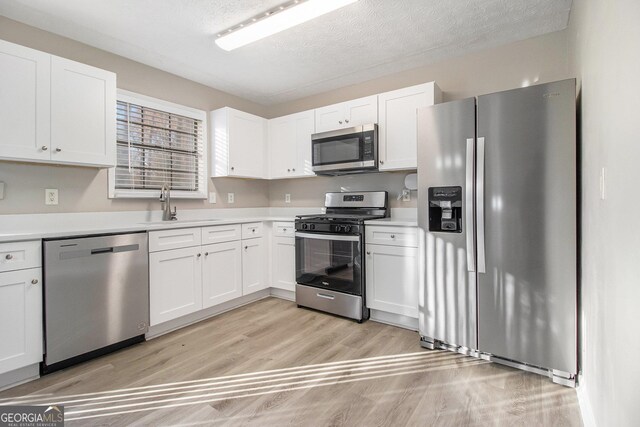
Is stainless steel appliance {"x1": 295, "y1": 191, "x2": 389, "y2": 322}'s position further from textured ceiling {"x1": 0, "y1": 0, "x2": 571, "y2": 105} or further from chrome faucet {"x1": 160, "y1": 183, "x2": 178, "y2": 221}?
textured ceiling {"x1": 0, "y1": 0, "x2": 571, "y2": 105}

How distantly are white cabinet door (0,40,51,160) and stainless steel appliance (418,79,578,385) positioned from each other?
2.67 metres

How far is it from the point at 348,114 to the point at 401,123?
0.60 metres

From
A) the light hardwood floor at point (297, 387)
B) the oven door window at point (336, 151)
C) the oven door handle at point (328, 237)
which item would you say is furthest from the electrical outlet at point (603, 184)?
the oven door window at point (336, 151)

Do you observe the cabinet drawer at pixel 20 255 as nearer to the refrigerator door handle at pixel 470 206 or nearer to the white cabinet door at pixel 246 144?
the white cabinet door at pixel 246 144

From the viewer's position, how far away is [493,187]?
2.06 meters

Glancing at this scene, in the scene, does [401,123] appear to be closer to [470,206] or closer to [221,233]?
[470,206]

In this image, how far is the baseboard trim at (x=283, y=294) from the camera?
3590 mm

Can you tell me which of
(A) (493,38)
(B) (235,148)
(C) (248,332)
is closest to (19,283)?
(C) (248,332)

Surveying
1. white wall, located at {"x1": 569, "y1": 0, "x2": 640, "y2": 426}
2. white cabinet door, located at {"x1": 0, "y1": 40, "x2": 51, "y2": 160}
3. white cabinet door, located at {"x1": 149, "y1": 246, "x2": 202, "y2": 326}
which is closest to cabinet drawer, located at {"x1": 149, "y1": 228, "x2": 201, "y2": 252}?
white cabinet door, located at {"x1": 149, "y1": 246, "x2": 202, "y2": 326}

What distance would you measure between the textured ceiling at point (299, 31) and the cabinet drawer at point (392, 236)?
5.31 feet

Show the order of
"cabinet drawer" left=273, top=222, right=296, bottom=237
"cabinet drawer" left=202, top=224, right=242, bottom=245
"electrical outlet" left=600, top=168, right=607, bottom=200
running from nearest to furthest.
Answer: "electrical outlet" left=600, top=168, right=607, bottom=200 → "cabinet drawer" left=202, top=224, right=242, bottom=245 → "cabinet drawer" left=273, top=222, right=296, bottom=237

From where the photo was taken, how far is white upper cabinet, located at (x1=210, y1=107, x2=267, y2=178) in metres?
3.49

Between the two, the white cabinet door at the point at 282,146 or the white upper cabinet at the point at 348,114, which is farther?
the white cabinet door at the point at 282,146

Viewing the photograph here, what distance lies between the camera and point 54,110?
2.20 metres
